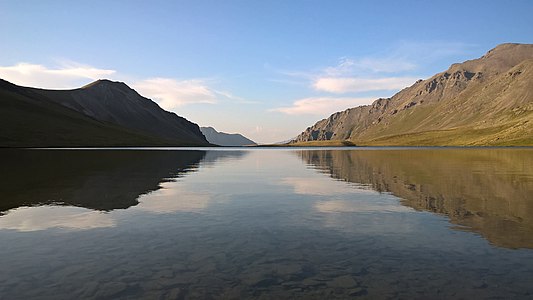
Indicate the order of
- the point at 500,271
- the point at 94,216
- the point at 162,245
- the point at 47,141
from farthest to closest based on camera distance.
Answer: the point at 47,141, the point at 94,216, the point at 162,245, the point at 500,271

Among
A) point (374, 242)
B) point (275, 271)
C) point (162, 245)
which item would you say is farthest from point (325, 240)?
point (162, 245)

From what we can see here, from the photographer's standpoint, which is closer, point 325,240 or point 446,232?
point 325,240

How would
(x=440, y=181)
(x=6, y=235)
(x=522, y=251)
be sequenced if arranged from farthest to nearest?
(x=440, y=181) → (x=6, y=235) → (x=522, y=251)

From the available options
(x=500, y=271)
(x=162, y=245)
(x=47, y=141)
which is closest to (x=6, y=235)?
(x=162, y=245)

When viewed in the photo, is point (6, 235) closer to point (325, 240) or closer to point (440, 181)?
point (325, 240)

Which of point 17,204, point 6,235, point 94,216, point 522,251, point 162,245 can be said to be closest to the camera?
point 522,251

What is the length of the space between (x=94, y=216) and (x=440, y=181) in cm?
3535

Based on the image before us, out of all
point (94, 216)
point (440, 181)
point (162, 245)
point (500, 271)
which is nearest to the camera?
point (500, 271)

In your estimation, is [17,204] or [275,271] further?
[17,204]

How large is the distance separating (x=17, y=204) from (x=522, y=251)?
31.6 m

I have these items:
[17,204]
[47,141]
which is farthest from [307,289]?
[47,141]

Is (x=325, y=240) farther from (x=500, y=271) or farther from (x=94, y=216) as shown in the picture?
(x=94, y=216)

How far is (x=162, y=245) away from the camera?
55.1ft

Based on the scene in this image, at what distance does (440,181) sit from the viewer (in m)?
41.2
